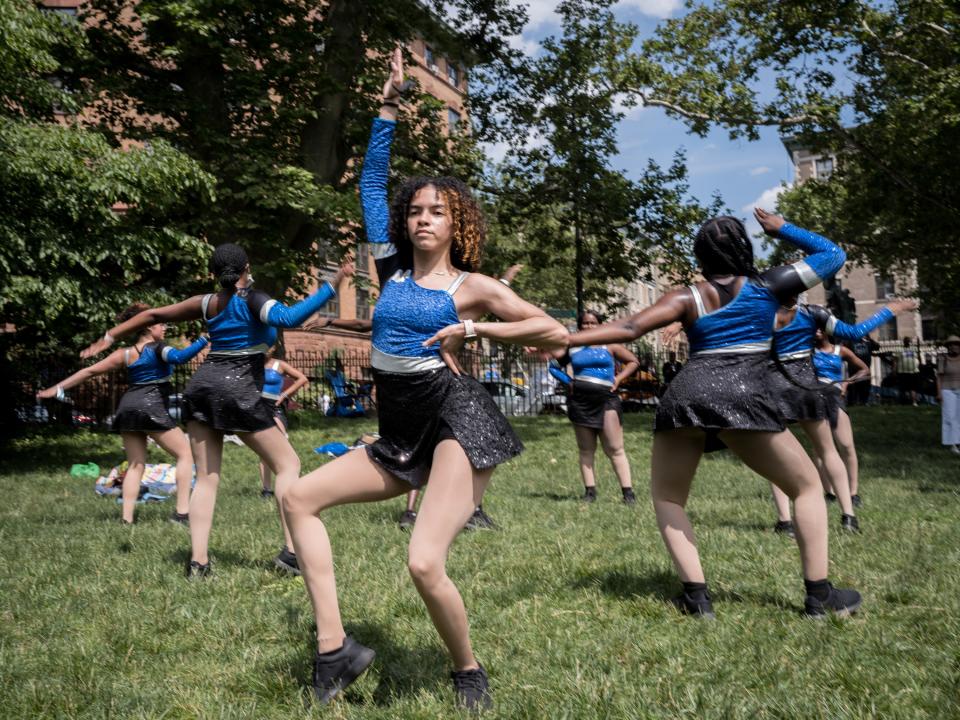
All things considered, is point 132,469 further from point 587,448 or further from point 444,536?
point 444,536

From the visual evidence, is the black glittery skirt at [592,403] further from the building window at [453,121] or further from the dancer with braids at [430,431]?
the building window at [453,121]

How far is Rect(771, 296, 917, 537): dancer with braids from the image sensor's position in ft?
22.3

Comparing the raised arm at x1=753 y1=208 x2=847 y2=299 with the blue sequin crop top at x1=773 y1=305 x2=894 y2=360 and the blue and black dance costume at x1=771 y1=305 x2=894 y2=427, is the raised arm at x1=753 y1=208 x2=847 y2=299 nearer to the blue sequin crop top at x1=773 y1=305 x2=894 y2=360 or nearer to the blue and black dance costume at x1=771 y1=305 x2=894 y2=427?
the blue and black dance costume at x1=771 y1=305 x2=894 y2=427

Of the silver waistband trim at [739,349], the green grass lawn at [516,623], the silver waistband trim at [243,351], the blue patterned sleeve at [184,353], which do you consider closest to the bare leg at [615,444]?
the green grass lawn at [516,623]

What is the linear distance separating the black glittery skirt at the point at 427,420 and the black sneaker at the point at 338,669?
74cm

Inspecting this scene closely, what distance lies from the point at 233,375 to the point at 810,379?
4655 millimetres

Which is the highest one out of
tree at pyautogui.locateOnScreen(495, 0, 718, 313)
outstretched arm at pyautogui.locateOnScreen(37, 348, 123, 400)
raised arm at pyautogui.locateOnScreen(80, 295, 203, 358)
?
tree at pyautogui.locateOnScreen(495, 0, 718, 313)

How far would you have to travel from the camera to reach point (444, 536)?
11.1 feet

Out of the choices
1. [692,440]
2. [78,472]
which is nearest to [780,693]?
[692,440]

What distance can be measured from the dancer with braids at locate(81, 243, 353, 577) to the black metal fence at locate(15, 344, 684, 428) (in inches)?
518

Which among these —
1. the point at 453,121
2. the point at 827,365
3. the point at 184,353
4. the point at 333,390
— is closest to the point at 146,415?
the point at 184,353

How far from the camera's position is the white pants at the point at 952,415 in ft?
48.8

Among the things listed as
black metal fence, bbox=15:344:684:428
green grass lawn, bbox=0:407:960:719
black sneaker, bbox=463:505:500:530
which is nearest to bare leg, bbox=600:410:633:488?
green grass lawn, bbox=0:407:960:719

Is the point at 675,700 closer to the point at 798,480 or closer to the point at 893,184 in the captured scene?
the point at 798,480
